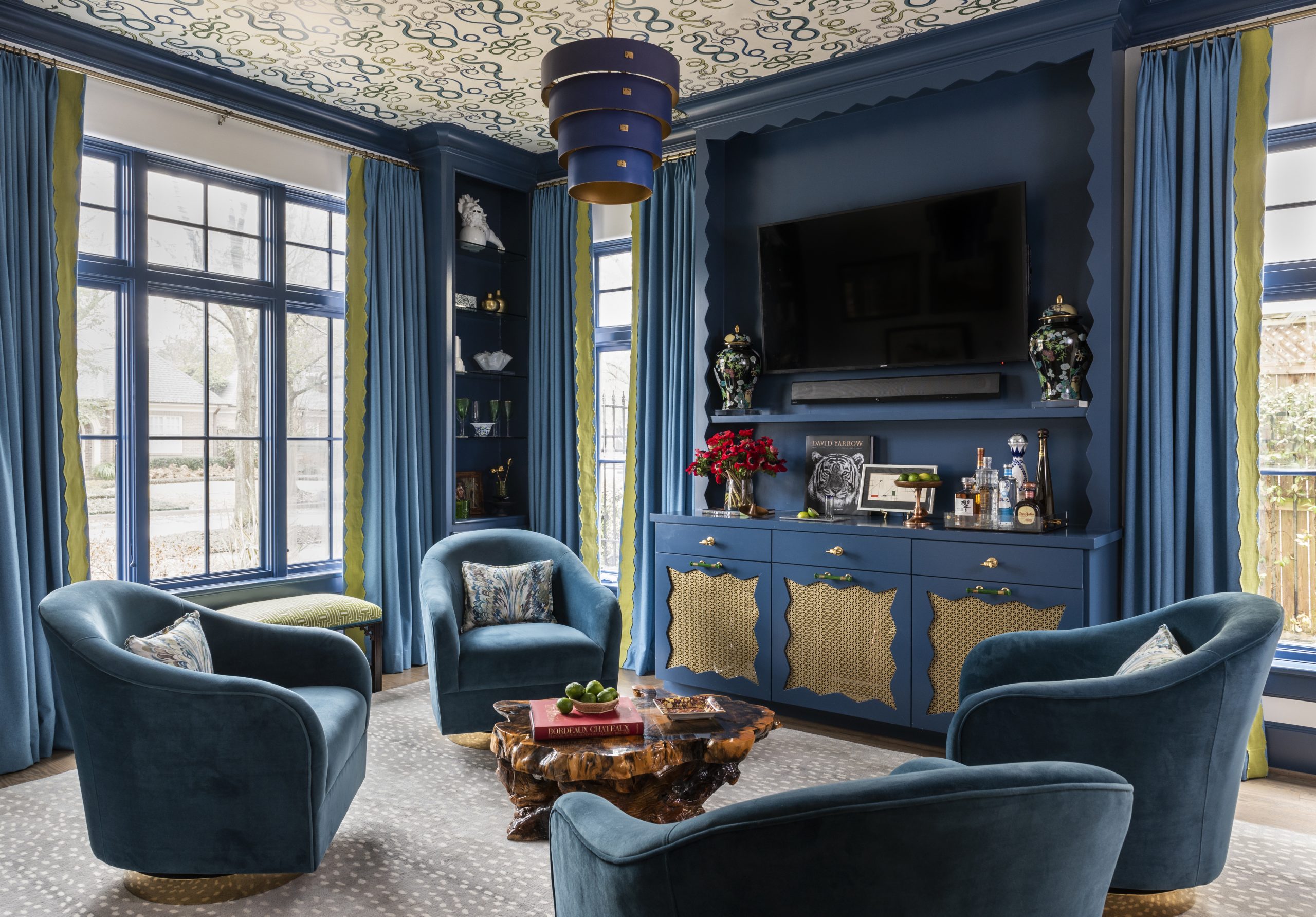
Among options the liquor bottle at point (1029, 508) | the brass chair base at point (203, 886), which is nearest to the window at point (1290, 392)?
the liquor bottle at point (1029, 508)

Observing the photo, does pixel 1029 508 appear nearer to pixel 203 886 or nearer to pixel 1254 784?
pixel 1254 784

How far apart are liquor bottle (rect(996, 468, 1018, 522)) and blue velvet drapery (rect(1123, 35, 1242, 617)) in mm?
420

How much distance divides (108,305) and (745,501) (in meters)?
2.93

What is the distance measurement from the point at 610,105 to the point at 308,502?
10.5 feet

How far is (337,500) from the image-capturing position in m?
4.88

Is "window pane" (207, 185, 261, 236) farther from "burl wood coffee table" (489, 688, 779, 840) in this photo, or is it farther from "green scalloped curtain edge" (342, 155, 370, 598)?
"burl wood coffee table" (489, 688, 779, 840)

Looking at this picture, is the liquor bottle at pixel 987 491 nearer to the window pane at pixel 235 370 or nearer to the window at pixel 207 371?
the window at pixel 207 371

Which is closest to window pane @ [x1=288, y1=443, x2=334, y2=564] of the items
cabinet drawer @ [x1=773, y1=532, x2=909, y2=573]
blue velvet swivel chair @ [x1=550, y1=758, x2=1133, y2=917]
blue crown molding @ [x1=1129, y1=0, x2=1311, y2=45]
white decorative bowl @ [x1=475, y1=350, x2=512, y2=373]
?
white decorative bowl @ [x1=475, y1=350, x2=512, y2=373]

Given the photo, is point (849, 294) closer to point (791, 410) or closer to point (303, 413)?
point (791, 410)

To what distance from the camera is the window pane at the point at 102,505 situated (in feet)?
12.8

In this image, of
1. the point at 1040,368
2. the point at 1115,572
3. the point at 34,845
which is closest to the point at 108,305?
the point at 34,845

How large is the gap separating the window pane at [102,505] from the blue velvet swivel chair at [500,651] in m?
1.40

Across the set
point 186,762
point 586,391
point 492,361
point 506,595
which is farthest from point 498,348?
point 186,762

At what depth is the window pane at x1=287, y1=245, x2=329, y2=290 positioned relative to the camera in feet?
15.3
